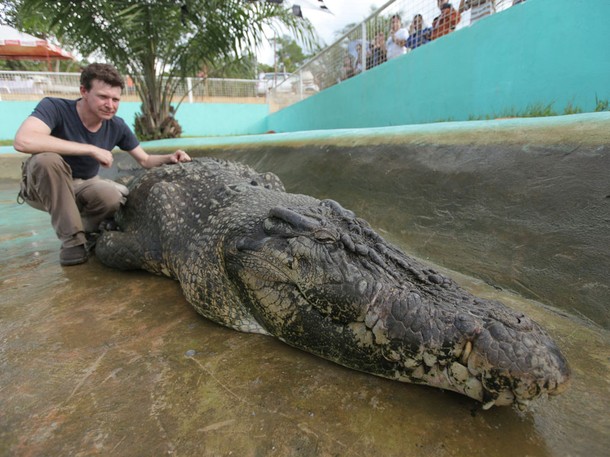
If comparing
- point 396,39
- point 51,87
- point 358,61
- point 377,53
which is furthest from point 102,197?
point 51,87

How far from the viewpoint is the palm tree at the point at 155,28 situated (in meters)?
6.33

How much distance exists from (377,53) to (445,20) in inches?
78.9

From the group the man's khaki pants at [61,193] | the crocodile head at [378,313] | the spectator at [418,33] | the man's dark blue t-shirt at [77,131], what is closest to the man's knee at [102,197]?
the man's khaki pants at [61,193]

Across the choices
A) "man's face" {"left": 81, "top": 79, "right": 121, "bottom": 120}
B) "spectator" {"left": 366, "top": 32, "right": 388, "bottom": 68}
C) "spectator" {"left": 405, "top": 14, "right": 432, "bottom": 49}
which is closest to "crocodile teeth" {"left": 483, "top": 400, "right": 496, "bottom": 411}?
"man's face" {"left": 81, "top": 79, "right": 121, "bottom": 120}

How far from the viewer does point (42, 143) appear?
2.51m

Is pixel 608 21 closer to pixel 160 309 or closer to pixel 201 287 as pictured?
pixel 201 287

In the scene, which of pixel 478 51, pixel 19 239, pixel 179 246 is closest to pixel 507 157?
pixel 179 246

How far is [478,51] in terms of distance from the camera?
15.5 feet

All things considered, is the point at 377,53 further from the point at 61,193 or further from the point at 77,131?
the point at 61,193

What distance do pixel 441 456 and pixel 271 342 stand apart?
0.80m

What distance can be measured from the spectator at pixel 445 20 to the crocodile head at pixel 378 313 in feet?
16.6

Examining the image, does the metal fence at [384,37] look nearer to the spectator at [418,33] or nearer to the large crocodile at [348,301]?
the spectator at [418,33]

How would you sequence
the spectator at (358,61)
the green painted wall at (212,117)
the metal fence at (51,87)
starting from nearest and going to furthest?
the spectator at (358,61), the metal fence at (51,87), the green painted wall at (212,117)

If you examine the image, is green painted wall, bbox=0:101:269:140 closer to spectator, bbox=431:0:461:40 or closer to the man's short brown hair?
spectator, bbox=431:0:461:40
